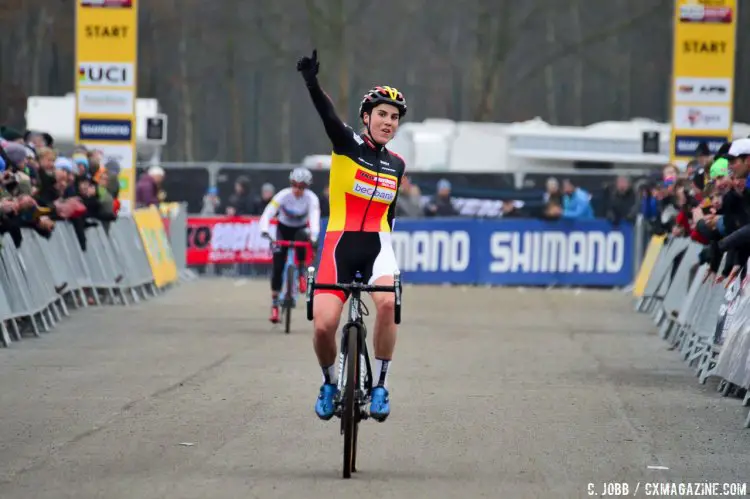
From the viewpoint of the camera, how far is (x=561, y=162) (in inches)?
1876

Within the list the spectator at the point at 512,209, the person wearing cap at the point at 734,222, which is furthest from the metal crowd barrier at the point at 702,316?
the spectator at the point at 512,209

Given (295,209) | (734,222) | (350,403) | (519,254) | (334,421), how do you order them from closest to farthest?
(350,403) → (334,421) → (734,222) → (295,209) → (519,254)

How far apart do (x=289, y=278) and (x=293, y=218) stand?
763 millimetres

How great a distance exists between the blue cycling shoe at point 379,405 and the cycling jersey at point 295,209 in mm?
10448

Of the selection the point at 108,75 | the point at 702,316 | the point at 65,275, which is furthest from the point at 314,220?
the point at 108,75

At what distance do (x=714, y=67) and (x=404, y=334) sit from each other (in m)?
9.64

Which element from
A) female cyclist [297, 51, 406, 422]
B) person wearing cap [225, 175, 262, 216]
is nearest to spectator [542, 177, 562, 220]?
person wearing cap [225, 175, 262, 216]

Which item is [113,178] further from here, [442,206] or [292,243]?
[442,206]

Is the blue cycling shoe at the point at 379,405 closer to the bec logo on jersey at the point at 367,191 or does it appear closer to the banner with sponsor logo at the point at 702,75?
the bec logo on jersey at the point at 367,191

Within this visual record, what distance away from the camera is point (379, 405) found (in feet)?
33.2

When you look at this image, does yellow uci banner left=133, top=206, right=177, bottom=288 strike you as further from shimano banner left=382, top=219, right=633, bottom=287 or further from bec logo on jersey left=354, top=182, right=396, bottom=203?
bec logo on jersey left=354, top=182, right=396, bottom=203

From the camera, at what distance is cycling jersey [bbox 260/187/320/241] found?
67.7 feet

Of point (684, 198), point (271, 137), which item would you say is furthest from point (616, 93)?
point (684, 198)

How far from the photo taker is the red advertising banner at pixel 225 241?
33.4m
